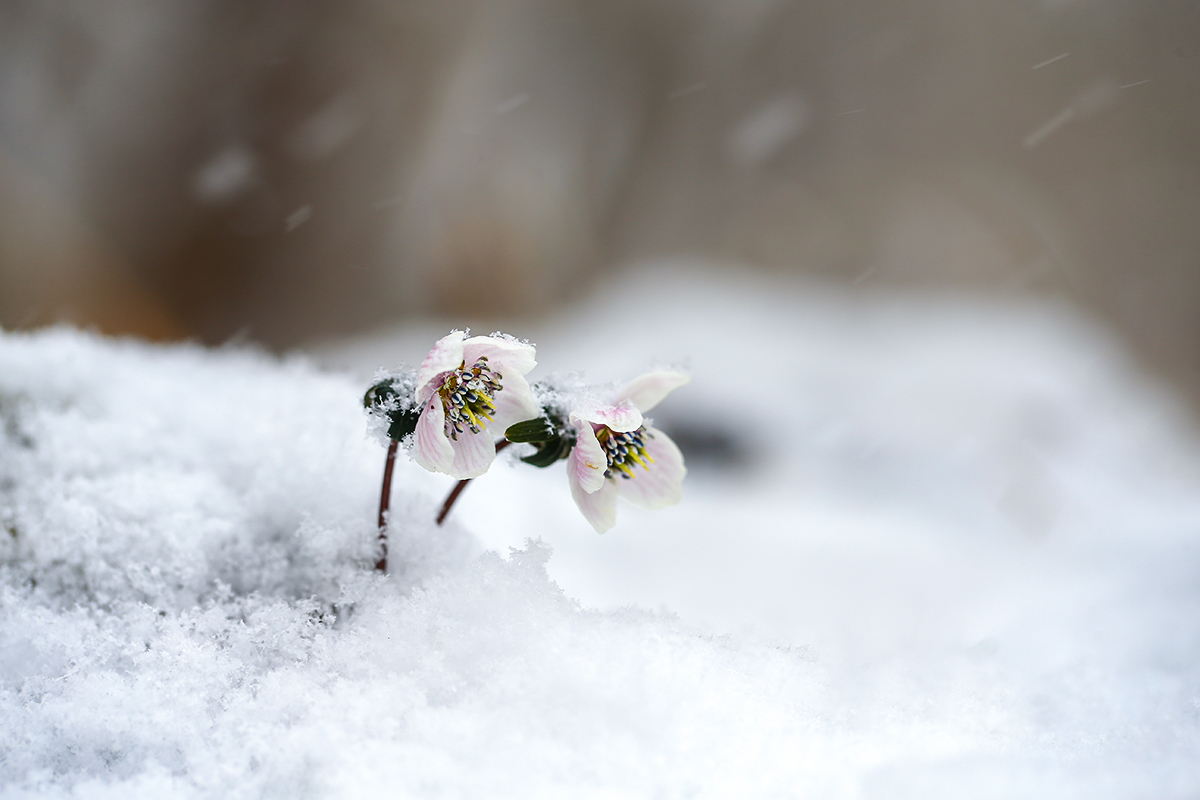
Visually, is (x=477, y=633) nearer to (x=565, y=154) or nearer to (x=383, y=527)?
(x=383, y=527)

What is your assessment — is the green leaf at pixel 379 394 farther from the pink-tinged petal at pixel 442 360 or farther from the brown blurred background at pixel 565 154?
the brown blurred background at pixel 565 154

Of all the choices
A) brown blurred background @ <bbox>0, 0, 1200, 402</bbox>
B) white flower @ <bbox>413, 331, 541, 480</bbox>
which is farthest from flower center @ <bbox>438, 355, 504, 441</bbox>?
brown blurred background @ <bbox>0, 0, 1200, 402</bbox>

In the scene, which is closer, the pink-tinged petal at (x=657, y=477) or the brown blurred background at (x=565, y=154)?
the pink-tinged petal at (x=657, y=477)

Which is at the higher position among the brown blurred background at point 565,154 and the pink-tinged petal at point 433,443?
the brown blurred background at point 565,154

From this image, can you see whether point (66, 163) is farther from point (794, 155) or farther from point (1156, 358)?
point (1156, 358)

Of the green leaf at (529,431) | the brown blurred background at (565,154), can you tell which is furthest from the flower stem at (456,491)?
the brown blurred background at (565,154)

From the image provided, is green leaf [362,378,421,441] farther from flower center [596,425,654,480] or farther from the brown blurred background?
the brown blurred background

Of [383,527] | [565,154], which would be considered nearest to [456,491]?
[383,527]

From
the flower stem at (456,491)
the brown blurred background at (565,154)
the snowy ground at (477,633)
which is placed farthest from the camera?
the brown blurred background at (565,154)
